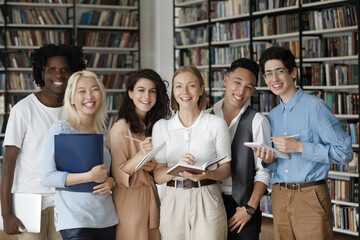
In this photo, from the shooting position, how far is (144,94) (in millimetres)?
2887

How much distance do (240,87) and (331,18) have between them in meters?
3.39

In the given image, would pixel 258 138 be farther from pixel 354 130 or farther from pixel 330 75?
pixel 330 75

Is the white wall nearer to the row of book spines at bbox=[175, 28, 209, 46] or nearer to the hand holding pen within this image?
the row of book spines at bbox=[175, 28, 209, 46]

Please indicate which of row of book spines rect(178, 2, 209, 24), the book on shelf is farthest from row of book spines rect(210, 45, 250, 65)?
the book on shelf

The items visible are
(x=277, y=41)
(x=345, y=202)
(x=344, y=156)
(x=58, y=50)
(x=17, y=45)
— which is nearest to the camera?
(x=344, y=156)

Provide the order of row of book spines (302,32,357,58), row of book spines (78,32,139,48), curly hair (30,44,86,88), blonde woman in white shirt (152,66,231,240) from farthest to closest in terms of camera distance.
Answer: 1. row of book spines (78,32,139,48)
2. row of book spines (302,32,357,58)
3. curly hair (30,44,86,88)
4. blonde woman in white shirt (152,66,231,240)

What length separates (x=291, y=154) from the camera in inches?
114

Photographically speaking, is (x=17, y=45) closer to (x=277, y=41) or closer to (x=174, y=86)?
(x=277, y=41)

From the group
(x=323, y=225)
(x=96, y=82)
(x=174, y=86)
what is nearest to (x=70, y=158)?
(x=96, y=82)

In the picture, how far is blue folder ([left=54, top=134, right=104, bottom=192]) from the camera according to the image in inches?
100

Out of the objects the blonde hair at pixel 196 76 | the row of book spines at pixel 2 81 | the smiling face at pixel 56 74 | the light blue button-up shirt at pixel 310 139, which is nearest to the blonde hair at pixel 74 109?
the smiling face at pixel 56 74

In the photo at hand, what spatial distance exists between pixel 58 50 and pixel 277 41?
164 inches

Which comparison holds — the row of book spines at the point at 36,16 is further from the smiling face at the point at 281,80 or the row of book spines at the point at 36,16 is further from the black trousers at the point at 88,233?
the black trousers at the point at 88,233

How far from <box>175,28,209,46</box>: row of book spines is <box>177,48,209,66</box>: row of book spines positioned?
0.43 feet
